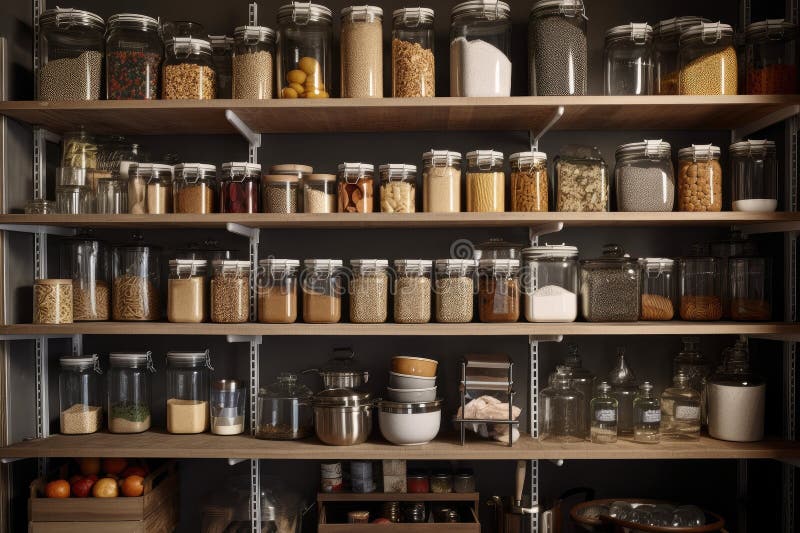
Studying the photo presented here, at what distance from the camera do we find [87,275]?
2.32 meters

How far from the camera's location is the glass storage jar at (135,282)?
2266 millimetres

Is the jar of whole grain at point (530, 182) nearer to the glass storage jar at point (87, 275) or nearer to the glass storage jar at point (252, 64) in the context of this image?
the glass storage jar at point (252, 64)

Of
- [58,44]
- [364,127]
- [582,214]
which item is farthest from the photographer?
[364,127]

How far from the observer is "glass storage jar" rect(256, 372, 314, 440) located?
2256 mm

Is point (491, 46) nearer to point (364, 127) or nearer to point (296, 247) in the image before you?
point (364, 127)

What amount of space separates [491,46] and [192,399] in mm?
1578

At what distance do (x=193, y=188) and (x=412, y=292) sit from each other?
804 mm

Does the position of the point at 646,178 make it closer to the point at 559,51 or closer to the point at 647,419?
the point at 559,51

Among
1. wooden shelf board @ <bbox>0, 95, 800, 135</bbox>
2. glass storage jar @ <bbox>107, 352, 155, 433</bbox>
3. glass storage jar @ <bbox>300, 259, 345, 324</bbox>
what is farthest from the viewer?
glass storage jar @ <bbox>107, 352, 155, 433</bbox>

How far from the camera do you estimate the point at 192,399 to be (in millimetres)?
2324

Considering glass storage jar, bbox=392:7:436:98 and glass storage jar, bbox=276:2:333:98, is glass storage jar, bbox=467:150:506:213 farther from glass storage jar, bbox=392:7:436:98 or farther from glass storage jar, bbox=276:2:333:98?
glass storage jar, bbox=276:2:333:98

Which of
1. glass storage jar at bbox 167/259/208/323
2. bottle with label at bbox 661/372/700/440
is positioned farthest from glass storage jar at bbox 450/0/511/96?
bottle with label at bbox 661/372/700/440

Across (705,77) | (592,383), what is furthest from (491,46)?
(592,383)

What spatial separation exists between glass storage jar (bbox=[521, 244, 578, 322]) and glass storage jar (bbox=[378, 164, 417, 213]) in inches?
17.1
